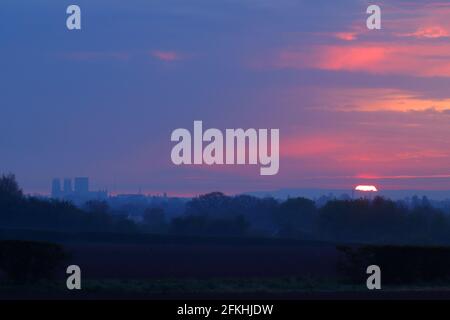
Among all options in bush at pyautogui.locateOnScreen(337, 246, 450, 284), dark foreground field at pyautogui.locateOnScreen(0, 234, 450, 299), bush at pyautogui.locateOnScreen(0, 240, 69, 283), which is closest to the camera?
dark foreground field at pyautogui.locateOnScreen(0, 234, 450, 299)

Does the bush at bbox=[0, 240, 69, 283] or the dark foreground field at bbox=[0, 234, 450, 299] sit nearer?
the dark foreground field at bbox=[0, 234, 450, 299]

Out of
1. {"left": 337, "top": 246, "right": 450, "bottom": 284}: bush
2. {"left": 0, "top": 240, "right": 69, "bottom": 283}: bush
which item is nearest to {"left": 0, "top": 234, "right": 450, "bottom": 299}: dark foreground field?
{"left": 0, "top": 240, "right": 69, "bottom": 283}: bush

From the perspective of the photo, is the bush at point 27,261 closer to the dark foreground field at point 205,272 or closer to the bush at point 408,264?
the dark foreground field at point 205,272

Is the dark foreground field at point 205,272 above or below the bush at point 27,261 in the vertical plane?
below

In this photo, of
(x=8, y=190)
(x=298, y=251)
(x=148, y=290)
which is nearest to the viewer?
(x=148, y=290)

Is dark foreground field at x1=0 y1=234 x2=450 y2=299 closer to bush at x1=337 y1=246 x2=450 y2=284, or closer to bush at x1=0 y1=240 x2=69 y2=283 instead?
bush at x1=0 y1=240 x2=69 y2=283

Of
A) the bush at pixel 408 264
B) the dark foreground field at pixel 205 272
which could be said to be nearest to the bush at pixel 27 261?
the dark foreground field at pixel 205 272

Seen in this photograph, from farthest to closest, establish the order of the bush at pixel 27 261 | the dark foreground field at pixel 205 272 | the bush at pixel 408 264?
the bush at pixel 408 264 < the bush at pixel 27 261 < the dark foreground field at pixel 205 272
